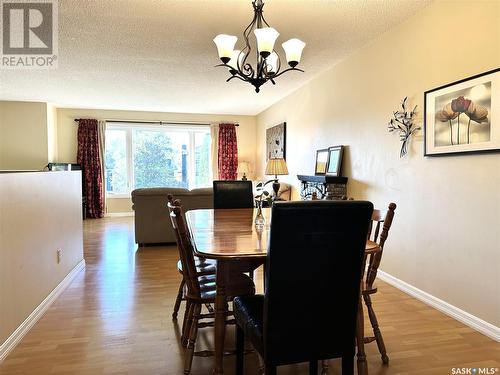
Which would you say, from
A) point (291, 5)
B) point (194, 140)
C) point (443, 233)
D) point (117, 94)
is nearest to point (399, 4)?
point (291, 5)

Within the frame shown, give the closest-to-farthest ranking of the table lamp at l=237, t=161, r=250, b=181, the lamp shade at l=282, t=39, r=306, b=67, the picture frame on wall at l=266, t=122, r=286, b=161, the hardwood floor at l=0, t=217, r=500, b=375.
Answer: the hardwood floor at l=0, t=217, r=500, b=375
the lamp shade at l=282, t=39, r=306, b=67
the picture frame on wall at l=266, t=122, r=286, b=161
the table lamp at l=237, t=161, r=250, b=181

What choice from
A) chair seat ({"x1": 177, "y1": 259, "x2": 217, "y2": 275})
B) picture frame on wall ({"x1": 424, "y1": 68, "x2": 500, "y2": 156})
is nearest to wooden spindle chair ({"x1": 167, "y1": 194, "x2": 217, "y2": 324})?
chair seat ({"x1": 177, "y1": 259, "x2": 217, "y2": 275})

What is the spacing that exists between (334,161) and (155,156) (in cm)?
498

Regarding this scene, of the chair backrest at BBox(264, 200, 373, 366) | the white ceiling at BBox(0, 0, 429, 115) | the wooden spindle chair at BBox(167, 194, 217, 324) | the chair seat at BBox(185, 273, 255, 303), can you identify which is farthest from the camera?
the white ceiling at BBox(0, 0, 429, 115)

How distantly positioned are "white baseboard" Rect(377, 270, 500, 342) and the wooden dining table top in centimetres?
123

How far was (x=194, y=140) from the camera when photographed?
8258 mm

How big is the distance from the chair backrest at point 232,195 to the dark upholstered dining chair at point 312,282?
1.97 metres

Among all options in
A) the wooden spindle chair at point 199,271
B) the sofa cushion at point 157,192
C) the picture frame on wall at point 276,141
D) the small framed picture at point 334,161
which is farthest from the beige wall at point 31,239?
the picture frame on wall at point 276,141

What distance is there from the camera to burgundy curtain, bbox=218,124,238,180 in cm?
815

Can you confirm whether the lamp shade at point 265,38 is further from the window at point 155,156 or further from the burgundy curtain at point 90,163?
the burgundy curtain at point 90,163

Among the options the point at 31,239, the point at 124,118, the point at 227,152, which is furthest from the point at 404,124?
the point at 124,118

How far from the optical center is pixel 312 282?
4.27ft

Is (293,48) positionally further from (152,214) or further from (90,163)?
(90,163)

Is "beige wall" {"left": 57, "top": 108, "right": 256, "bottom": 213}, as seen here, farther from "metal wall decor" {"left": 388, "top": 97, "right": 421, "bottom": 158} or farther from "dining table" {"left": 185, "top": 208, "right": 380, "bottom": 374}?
"dining table" {"left": 185, "top": 208, "right": 380, "bottom": 374}
